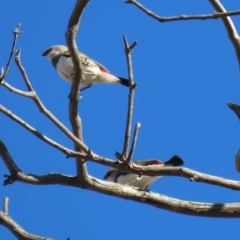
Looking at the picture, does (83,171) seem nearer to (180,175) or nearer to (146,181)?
(180,175)

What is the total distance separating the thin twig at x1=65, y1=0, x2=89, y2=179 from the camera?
4598 millimetres

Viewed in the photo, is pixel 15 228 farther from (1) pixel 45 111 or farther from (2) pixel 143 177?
(2) pixel 143 177

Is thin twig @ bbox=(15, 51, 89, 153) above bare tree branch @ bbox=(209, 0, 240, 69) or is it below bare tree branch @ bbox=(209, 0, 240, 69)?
below

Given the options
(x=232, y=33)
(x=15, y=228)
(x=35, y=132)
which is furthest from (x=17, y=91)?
(x=232, y=33)

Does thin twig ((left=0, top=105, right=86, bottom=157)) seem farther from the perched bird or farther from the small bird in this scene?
the small bird

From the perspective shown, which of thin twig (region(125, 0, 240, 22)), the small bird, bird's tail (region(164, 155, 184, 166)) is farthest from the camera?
the small bird

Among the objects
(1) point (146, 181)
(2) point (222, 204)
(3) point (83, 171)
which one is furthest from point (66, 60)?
(2) point (222, 204)

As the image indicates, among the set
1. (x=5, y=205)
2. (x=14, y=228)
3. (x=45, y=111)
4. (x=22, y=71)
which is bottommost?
(x=14, y=228)

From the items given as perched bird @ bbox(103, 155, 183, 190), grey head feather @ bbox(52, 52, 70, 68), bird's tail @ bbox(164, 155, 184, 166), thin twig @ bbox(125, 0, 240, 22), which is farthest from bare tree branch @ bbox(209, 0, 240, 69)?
grey head feather @ bbox(52, 52, 70, 68)

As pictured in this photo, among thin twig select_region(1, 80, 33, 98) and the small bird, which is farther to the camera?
the small bird

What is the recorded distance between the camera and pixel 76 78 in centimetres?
498

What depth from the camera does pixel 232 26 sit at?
4500 mm

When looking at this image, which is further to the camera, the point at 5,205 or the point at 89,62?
the point at 89,62

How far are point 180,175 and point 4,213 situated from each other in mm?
1290
